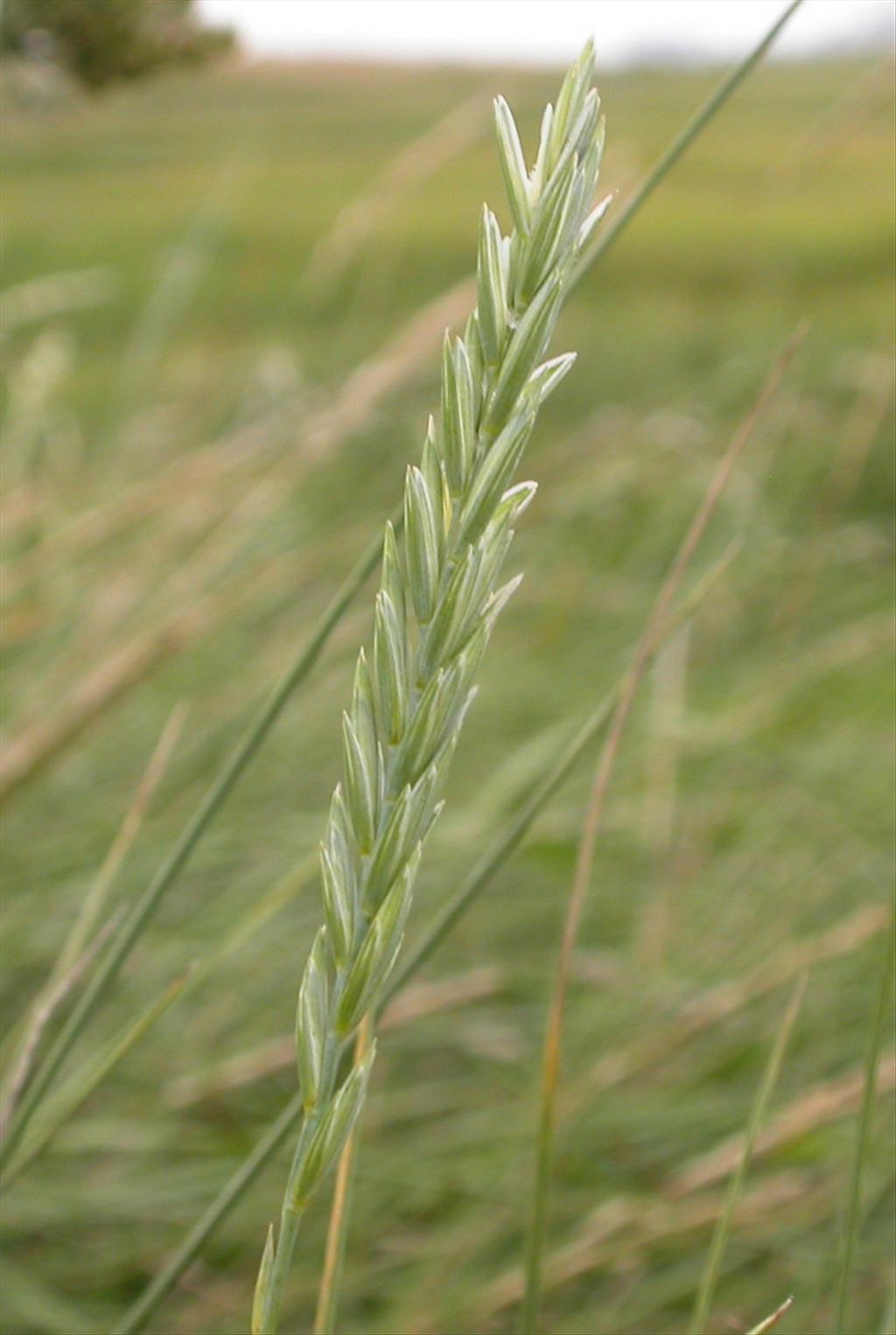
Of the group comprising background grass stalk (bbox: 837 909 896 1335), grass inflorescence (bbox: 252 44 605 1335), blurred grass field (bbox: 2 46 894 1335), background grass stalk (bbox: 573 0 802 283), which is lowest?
blurred grass field (bbox: 2 46 894 1335)

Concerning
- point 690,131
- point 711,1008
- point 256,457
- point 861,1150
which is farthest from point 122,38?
point 861,1150

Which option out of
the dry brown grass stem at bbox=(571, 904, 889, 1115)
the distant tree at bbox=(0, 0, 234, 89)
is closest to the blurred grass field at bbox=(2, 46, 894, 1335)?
the dry brown grass stem at bbox=(571, 904, 889, 1115)

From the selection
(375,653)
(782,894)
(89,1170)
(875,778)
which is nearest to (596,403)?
(875,778)

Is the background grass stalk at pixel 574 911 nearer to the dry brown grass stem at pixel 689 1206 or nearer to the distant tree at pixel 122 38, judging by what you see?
the dry brown grass stem at pixel 689 1206

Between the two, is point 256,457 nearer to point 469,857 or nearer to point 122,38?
point 469,857

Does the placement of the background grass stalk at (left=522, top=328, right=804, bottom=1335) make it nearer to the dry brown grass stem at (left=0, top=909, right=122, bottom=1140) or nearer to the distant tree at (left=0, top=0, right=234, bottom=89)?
the dry brown grass stem at (left=0, top=909, right=122, bottom=1140)

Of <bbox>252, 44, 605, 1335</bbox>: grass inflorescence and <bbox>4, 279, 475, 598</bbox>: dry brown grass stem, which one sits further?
<bbox>4, 279, 475, 598</bbox>: dry brown grass stem
